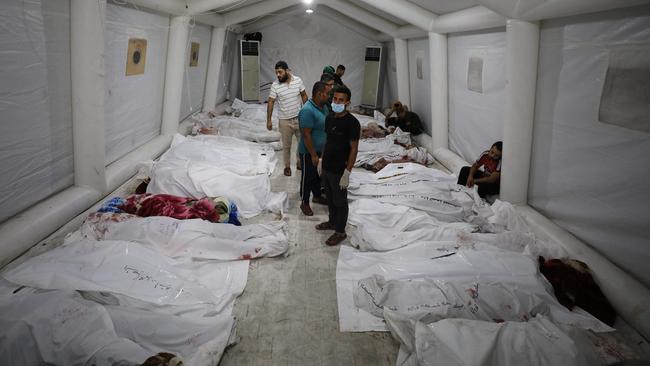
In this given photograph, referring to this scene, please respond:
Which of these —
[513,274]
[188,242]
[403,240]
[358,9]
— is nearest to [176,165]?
[188,242]

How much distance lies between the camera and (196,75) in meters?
8.19

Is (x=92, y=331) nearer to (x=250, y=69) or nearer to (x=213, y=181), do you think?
(x=213, y=181)

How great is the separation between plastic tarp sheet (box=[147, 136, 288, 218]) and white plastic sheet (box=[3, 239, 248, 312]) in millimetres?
1308

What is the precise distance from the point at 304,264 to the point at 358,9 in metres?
6.99

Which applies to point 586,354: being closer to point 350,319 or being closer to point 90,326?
point 350,319

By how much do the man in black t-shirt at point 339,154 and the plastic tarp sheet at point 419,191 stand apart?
2.62ft

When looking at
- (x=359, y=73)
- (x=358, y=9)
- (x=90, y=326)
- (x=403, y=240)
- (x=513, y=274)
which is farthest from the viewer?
(x=359, y=73)

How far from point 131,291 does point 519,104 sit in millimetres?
3506

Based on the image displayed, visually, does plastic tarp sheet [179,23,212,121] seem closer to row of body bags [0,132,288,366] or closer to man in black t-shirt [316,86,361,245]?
row of body bags [0,132,288,366]

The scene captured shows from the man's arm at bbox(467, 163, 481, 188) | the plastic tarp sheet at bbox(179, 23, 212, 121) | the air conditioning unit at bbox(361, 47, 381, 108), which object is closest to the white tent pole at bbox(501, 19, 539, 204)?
the man's arm at bbox(467, 163, 481, 188)

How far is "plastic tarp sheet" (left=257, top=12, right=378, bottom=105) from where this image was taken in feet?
36.6

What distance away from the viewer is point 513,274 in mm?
2850

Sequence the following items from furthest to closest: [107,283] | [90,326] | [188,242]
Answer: [188,242], [107,283], [90,326]

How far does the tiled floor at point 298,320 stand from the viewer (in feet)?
7.62
